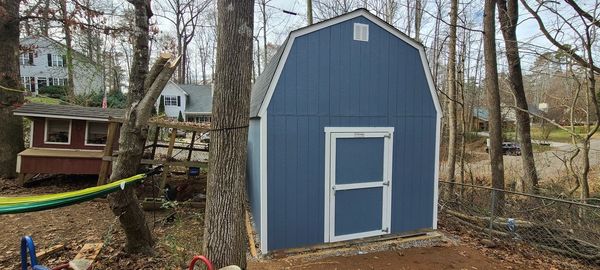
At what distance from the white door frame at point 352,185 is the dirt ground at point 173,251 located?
1.13 ft

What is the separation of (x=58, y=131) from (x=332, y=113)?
23.8 feet

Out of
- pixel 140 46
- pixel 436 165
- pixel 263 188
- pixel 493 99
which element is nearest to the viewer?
pixel 140 46

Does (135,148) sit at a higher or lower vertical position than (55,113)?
lower

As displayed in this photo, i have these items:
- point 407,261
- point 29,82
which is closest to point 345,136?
point 407,261

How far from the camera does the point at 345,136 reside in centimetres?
454

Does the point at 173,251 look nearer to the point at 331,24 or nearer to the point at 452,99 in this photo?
the point at 331,24

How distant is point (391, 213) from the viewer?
486 centimetres

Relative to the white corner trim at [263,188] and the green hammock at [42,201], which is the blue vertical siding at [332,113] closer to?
the white corner trim at [263,188]

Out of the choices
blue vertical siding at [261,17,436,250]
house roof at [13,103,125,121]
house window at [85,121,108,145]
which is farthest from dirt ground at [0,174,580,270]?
house roof at [13,103,125,121]

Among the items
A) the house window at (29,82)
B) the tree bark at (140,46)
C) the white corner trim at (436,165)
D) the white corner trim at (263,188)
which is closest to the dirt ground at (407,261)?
the white corner trim at (263,188)

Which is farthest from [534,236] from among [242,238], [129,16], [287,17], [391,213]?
[287,17]

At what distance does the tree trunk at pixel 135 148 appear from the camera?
11.8ft

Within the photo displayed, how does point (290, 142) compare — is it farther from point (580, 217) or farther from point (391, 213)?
point (580, 217)

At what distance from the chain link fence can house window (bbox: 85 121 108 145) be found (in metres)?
8.48
